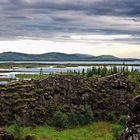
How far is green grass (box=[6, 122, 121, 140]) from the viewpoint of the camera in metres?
121

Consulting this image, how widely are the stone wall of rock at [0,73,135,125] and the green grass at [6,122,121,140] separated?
8.95m

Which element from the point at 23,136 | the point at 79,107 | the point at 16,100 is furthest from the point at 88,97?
the point at 23,136

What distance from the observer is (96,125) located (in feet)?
470

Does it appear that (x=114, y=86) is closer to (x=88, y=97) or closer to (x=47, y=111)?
(x=88, y=97)

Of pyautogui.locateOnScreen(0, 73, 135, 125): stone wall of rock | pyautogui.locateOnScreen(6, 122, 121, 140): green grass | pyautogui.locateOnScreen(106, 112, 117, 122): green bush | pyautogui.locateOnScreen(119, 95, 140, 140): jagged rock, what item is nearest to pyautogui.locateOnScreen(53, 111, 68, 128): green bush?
pyautogui.locateOnScreen(0, 73, 135, 125): stone wall of rock

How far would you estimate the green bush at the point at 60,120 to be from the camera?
137m

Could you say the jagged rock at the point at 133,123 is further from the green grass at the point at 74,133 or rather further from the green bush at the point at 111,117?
the green bush at the point at 111,117

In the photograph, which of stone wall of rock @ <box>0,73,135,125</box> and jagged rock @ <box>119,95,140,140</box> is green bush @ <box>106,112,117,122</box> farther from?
jagged rock @ <box>119,95,140,140</box>

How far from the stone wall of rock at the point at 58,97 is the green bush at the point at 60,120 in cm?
358

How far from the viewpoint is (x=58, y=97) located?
513 ft

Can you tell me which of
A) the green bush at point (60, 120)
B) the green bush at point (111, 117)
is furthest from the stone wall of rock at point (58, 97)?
the green bush at point (60, 120)

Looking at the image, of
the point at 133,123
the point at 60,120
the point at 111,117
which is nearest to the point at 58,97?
the point at 60,120

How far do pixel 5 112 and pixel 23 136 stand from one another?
1188 inches

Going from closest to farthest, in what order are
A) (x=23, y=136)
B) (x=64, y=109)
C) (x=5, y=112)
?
(x=23, y=136) → (x=5, y=112) → (x=64, y=109)
